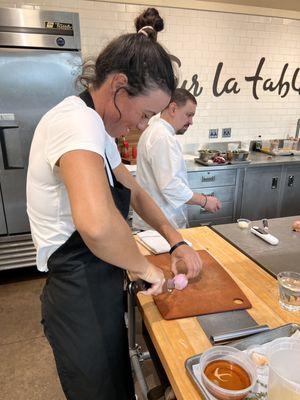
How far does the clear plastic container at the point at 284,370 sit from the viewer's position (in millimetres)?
602

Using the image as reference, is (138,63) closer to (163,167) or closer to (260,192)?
(163,167)

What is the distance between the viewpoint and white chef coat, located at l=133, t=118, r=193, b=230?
184cm

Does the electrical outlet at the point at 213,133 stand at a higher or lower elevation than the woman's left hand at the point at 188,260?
higher

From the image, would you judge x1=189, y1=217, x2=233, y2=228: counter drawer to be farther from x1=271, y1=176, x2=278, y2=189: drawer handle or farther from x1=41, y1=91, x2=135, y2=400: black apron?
x1=41, y1=91, x2=135, y2=400: black apron

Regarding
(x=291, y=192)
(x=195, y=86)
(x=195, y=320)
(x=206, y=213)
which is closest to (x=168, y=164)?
(x=195, y=320)

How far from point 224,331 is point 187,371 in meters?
0.19

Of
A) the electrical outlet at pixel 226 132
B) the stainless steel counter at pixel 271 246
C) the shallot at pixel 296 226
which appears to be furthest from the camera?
the electrical outlet at pixel 226 132

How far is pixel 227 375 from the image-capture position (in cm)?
73

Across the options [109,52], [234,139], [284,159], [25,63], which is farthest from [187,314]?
[234,139]

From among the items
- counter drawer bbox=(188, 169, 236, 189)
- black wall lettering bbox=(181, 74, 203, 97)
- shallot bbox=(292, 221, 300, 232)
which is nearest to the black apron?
shallot bbox=(292, 221, 300, 232)

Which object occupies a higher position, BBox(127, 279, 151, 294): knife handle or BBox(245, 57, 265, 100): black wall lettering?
BBox(245, 57, 265, 100): black wall lettering

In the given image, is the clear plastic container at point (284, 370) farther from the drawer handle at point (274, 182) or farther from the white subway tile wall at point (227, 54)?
the white subway tile wall at point (227, 54)

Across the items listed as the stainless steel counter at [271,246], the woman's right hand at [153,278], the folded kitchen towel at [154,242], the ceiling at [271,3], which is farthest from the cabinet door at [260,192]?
the woman's right hand at [153,278]

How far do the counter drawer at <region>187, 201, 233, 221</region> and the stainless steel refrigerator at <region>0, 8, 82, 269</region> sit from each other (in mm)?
1657
